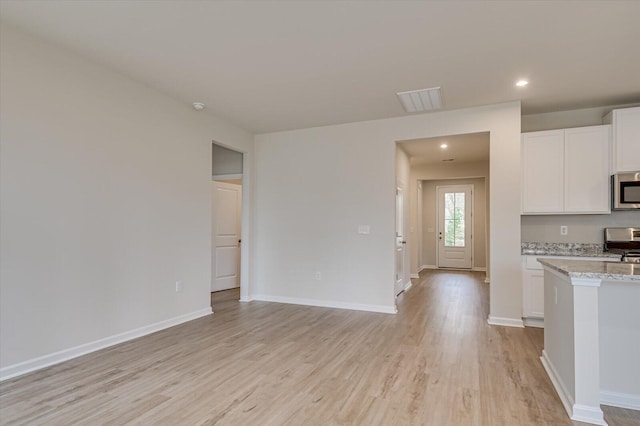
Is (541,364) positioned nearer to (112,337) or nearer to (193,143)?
(112,337)

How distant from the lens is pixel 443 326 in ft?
13.5

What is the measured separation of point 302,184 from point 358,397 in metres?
3.54

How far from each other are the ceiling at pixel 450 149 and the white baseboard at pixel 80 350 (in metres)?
4.11

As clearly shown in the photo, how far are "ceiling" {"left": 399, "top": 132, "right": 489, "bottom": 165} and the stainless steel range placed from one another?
6.44ft

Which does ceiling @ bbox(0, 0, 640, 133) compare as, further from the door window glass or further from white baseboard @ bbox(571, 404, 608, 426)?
the door window glass

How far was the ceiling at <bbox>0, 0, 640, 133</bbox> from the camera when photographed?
96.4 inches

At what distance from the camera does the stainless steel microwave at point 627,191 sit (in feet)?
12.7

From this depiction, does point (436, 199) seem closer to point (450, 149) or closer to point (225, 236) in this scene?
point (450, 149)

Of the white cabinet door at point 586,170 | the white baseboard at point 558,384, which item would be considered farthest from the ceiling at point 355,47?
the white baseboard at point 558,384

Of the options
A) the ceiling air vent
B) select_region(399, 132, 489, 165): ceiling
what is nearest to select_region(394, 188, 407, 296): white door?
select_region(399, 132, 489, 165): ceiling

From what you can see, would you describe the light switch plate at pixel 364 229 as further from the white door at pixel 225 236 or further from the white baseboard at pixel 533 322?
the white door at pixel 225 236

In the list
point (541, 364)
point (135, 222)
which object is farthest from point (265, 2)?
point (541, 364)

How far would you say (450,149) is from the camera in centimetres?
606

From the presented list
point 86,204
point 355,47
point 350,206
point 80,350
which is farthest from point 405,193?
point 80,350
